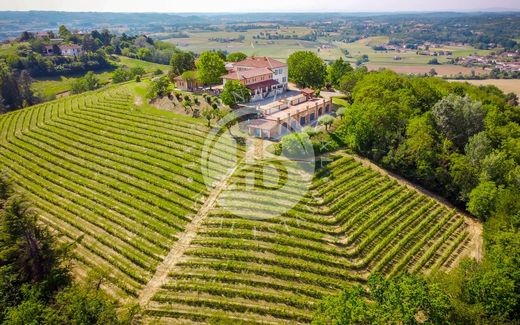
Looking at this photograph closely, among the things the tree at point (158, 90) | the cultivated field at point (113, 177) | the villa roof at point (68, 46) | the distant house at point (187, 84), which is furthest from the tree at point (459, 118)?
the villa roof at point (68, 46)

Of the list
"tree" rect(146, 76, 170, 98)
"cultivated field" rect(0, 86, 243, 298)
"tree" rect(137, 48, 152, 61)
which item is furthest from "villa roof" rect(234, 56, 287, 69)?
"tree" rect(137, 48, 152, 61)

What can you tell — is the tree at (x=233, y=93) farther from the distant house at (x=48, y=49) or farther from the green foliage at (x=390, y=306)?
the distant house at (x=48, y=49)

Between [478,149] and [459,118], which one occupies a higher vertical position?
[459,118]

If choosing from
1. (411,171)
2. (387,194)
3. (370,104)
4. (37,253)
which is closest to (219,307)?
(37,253)

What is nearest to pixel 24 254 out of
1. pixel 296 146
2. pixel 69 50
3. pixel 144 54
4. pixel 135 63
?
pixel 296 146

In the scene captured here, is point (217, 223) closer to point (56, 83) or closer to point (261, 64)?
point (261, 64)

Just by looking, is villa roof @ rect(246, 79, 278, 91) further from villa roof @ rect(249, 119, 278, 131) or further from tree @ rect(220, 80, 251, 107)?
villa roof @ rect(249, 119, 278, 131)
